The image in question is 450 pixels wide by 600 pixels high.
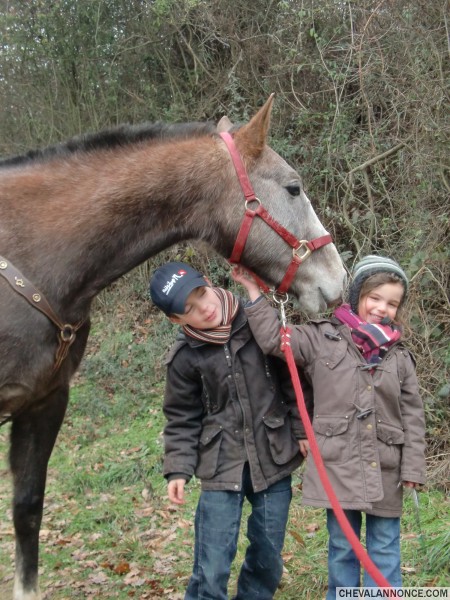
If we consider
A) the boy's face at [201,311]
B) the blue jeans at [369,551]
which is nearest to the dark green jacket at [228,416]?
the boy's face at [201,311]

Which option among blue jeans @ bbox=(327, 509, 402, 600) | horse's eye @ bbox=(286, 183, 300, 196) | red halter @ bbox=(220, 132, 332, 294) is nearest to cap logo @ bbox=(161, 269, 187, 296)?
red halter @ bbox=(220, 132, 332, 294)

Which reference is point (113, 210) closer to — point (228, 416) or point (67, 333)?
point (67, 333)

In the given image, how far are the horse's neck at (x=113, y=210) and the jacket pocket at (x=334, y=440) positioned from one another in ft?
3.46

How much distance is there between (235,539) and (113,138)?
2.02 metres

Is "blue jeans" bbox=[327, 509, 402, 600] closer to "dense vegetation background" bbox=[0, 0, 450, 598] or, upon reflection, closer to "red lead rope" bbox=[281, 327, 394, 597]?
"red lead rope" bbox=[281, 327, 394, 597]

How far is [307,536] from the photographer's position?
4.53 m

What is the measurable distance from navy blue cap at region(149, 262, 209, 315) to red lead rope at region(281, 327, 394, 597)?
452 mm

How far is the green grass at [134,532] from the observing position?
404 centimetres

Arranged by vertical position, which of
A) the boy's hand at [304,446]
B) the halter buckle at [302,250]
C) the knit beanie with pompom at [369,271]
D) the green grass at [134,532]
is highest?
the halter buckle at [302,250]

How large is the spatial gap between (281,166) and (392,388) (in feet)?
3.86

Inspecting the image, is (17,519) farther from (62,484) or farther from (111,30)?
(111,30)

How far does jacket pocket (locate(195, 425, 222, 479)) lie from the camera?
2984 millimetres

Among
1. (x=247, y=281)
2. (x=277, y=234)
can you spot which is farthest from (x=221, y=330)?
(x=277, y=234)

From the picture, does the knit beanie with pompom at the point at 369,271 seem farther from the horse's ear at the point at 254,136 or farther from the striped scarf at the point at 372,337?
the horse's ear at the point at 254,136
